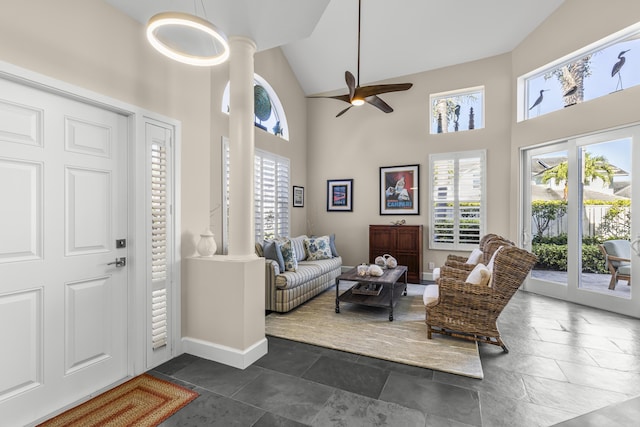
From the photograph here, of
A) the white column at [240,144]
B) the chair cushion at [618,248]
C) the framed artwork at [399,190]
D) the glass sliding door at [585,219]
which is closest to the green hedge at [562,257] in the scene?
the glass sliding door at [585,219]

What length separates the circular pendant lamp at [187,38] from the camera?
1685 mm

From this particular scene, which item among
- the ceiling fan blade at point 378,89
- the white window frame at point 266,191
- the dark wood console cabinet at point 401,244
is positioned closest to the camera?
the ceiling fan blade at point 378,89

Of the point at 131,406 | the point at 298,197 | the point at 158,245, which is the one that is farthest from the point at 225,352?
the point at 298,197

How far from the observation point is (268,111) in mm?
5598

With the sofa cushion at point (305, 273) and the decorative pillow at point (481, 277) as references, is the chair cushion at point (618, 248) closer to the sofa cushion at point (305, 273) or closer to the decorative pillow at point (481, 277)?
the decorative pillow at point (481, 277)

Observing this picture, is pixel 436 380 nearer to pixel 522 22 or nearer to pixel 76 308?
pixel 76 308

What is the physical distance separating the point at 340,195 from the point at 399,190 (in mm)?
1283

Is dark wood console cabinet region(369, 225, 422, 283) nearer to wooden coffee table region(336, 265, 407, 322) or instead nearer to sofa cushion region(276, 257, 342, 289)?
sofa cushion region(276, 257, 342, 289)

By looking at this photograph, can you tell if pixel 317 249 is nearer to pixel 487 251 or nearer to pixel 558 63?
pixel 487 251

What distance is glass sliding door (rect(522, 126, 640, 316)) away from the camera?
154 inches

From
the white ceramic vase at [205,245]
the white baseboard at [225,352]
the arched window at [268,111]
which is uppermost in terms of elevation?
the arched window at [268,111]

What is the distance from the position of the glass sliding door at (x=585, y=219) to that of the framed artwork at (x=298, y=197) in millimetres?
4198

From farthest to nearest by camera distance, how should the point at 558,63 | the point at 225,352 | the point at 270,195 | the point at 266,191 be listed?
the point at 270,195
the point at 266,191
the point at 558,63
the point at 225,352

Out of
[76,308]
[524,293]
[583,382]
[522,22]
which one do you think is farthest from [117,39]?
[524,293]
